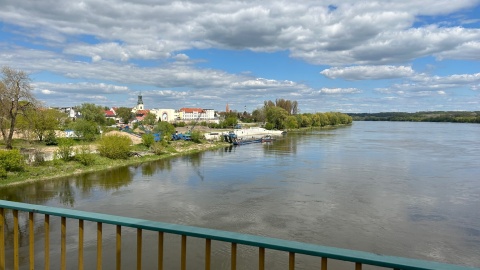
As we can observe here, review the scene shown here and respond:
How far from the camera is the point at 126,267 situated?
27.5 ft

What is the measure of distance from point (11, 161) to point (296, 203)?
14.1 metres

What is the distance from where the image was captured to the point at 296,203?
1415cm

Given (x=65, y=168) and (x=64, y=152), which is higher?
(x=64, y=152)

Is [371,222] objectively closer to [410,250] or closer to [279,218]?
[410,250]

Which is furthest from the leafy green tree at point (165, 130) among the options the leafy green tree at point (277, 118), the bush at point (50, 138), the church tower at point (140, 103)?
the church tower at point (140, 103)

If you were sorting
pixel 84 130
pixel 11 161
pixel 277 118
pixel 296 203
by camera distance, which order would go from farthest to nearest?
pixel 277 118, pixel 84 130, pixel 11 161, pixel 296 203

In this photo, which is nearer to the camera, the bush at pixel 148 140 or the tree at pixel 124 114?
the bush at pixel 148 140

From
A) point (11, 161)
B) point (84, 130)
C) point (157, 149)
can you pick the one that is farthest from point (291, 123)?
point (11, 161)

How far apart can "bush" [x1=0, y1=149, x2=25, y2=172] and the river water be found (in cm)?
170

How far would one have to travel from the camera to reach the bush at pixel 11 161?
57.2 feet

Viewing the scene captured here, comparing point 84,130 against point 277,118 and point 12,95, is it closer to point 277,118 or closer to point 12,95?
point 12,95

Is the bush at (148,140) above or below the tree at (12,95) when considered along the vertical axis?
below

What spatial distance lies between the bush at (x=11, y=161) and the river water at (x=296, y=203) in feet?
5.57

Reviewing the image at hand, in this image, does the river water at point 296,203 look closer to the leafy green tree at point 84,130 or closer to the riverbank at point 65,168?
the riverbank at point 65,168
